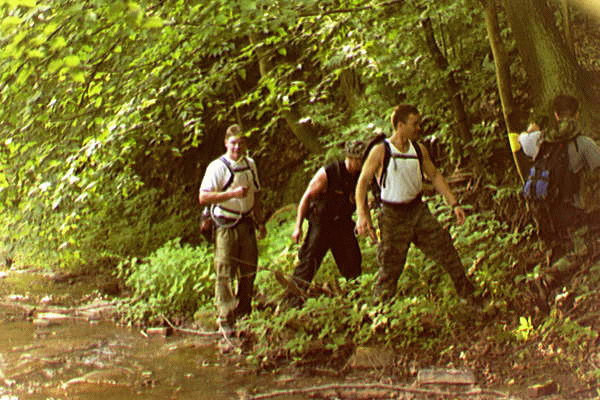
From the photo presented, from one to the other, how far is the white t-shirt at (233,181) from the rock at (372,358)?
2.19 m

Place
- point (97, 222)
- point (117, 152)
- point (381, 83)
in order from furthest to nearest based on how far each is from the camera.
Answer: point (97, 222), point (381, 83), point (117, 152)

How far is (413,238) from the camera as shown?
727 cm

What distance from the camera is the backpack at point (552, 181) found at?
689cm

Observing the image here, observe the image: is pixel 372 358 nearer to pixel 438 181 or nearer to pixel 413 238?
pixel 413 238

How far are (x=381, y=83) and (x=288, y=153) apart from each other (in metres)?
4.87

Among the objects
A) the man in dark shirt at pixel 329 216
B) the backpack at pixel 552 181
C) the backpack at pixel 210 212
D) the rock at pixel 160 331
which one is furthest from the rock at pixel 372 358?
the rock at pixel 160 331

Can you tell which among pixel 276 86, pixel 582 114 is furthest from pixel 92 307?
pixel 582 114

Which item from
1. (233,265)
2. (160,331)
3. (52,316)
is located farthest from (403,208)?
(52,316)

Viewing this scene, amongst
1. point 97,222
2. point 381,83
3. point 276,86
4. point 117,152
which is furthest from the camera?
point 97,222

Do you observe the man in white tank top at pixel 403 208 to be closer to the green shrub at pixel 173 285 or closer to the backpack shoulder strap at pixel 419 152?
the backpack shoulder strap at pixel 419 152

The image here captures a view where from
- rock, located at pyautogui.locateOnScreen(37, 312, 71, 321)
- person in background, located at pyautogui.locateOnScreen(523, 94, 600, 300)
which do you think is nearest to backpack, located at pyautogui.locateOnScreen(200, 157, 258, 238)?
person in background, located at pyautogui.locateOnScreen(523, 94, 600, 300)

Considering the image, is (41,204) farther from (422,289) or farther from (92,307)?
(422,289)

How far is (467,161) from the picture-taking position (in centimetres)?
1127

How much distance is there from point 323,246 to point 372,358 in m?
1.67
